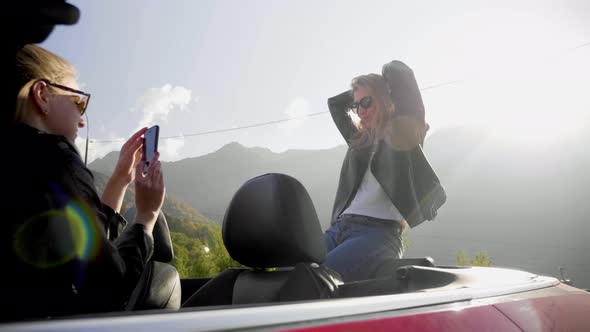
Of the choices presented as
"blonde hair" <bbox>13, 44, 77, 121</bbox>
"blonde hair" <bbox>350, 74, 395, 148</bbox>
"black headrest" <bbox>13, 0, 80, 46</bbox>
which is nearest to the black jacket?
"blonde hair" <bbox>13, 44, 77, 121</bbox>

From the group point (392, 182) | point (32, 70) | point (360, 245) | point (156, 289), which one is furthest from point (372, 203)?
point (32, 70)

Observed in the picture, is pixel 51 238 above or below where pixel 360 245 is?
above

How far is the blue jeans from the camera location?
7.23 ft

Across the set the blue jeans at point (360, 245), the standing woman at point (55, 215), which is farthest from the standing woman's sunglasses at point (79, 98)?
the blue jeans at point (360, 245)

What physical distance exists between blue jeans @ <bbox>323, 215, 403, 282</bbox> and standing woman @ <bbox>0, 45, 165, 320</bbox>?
104 centimetres

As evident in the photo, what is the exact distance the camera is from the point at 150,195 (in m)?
1.42

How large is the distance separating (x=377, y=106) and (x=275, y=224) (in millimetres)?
1383

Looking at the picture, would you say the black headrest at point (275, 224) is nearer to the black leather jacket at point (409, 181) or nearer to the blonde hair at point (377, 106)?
the black leather jacket at point (409, 181)

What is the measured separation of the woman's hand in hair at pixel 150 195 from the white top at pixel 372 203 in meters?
1.36

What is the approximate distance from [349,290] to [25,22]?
1.26 m

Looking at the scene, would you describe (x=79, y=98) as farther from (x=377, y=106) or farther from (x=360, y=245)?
(x=377, y=106)

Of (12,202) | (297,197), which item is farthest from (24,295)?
(297,197)

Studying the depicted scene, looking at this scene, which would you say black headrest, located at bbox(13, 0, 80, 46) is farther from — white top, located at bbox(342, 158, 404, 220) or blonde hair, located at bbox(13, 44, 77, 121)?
white top, located at bbox(342, 158, 404, 220)

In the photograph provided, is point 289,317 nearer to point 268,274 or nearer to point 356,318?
point 356,318
